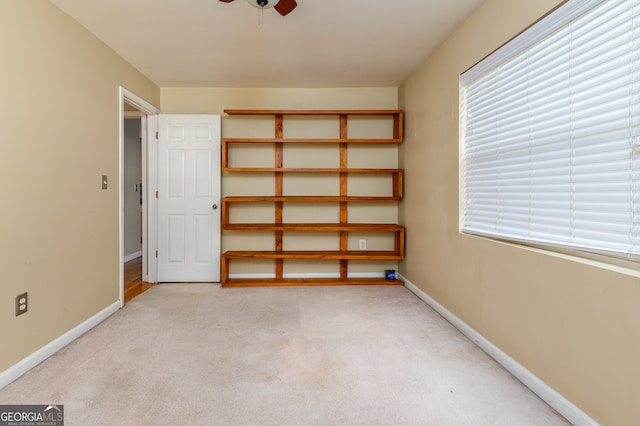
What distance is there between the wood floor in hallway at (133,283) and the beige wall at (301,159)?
3.34 feet

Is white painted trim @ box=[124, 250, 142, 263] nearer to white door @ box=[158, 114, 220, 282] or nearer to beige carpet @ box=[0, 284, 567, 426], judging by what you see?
white door @ box=[158, 114, 220, 282]

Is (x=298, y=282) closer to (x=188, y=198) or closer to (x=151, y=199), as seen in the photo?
(x=188, y=198)

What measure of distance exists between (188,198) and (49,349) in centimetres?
209

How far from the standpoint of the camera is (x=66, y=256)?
2.27 m

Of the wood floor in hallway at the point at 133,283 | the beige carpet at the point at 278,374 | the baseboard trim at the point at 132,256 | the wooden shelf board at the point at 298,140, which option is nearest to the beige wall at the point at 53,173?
the beige carpet at the point at 278,374

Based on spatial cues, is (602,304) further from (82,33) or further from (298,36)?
(82,33)

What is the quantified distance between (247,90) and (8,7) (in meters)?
2.32

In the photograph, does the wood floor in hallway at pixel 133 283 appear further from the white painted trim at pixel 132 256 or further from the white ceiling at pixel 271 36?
the white ceiling at pixel 271 36

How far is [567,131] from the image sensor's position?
1547 mm

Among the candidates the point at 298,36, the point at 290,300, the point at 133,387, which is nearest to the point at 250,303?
the point at 290,300

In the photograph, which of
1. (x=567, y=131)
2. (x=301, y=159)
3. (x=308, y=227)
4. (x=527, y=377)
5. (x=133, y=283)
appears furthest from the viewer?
(x=301, y=159)

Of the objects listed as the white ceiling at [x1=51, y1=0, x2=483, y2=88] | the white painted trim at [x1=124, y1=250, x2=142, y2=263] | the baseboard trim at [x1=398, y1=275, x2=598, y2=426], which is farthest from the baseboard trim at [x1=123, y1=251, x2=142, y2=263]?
the baseboard trim at [x1=398, y1=275, x2=598, y2=426]

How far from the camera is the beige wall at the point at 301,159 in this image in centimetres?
393

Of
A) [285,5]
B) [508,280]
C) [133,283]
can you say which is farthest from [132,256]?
[508,280]
